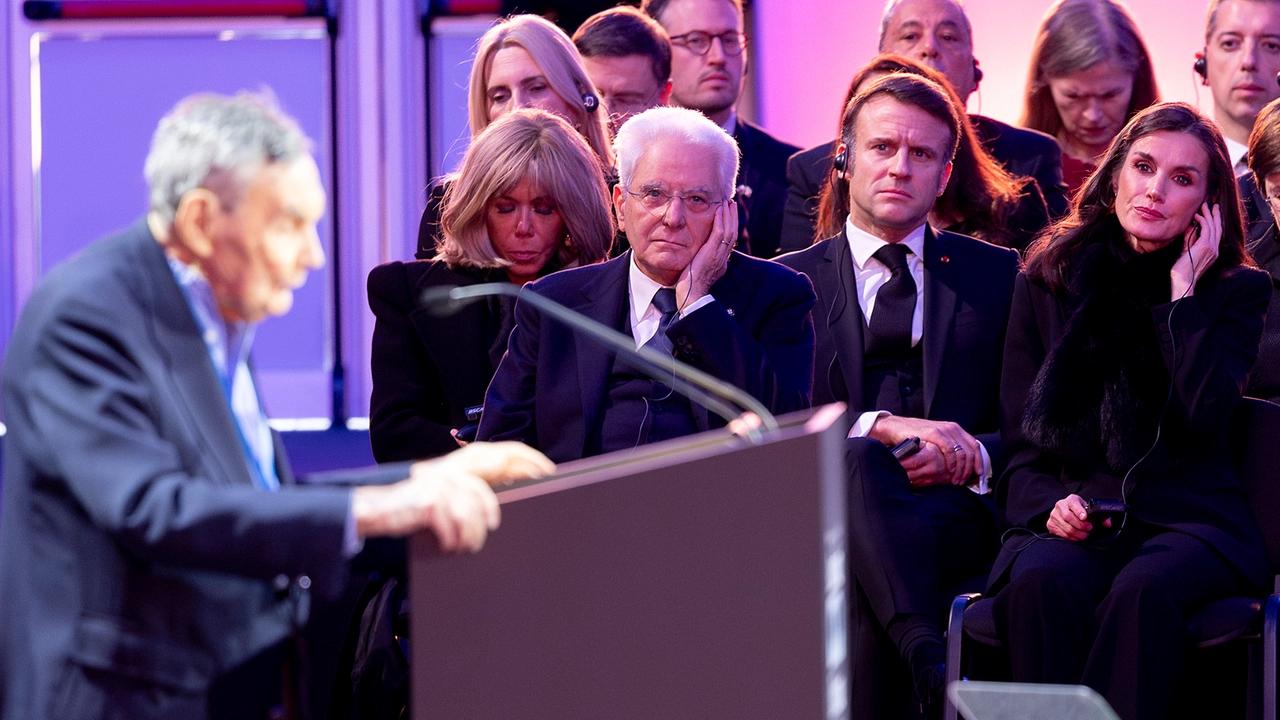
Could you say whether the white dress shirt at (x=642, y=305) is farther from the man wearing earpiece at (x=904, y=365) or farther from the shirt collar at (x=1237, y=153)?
the shirt collar at (x=1237, y=153)

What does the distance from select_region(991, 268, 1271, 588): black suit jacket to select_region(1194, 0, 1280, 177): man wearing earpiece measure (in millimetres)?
931

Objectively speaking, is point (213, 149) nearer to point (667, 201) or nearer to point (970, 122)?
point (667, 201)

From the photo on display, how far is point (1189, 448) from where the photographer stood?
2.84 meters

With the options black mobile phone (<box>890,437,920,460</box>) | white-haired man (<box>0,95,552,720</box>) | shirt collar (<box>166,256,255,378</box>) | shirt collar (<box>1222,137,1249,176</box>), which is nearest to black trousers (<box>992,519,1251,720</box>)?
black mobile phone (<box>890,437,920,460</box>)

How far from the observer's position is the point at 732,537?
141 centimetres

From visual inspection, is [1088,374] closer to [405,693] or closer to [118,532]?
[405,693]

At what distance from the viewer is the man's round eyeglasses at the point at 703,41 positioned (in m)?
3.96

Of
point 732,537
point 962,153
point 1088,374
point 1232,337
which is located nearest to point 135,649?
point 732,537

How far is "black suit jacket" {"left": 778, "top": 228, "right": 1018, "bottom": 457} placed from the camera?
309 cm

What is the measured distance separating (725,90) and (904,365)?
1131 mm

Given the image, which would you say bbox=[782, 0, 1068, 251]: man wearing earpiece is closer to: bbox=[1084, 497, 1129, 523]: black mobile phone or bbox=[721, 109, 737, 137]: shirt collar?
bbox=[721, 109, 737, 137]: shirt collar

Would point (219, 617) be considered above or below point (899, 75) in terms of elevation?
below

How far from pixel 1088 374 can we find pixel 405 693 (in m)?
1.50

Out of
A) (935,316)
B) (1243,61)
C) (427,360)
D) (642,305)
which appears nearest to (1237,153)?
(1243,61)
